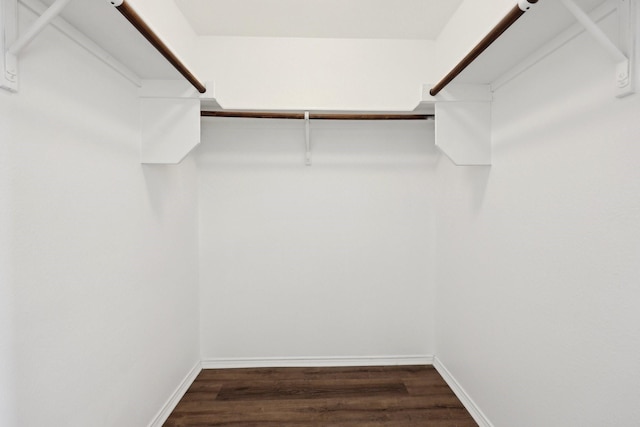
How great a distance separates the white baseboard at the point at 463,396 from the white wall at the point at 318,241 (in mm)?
169

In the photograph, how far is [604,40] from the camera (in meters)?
0.96

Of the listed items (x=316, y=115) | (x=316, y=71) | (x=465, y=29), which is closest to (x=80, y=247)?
(x=316, y=115)

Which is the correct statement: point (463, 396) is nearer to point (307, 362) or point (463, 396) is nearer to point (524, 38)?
point (307, 362)

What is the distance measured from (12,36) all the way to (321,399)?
238 cm

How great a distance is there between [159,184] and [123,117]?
44cm

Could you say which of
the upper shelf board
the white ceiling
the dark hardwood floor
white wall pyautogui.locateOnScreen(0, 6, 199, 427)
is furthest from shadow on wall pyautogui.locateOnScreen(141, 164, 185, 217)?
the upper shelf board

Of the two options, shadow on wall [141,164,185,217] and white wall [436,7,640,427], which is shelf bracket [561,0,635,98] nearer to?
white wall [436,7,640,427]

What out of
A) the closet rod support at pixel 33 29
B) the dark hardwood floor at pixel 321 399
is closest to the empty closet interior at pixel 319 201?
the closet rod support at pixel 33 29

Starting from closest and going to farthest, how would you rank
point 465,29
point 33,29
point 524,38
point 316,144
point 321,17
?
1. point 33,29
2. point 524,38
3. point 465,29
4. point 321,17
5. point 316,144

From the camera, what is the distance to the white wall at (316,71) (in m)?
2.20

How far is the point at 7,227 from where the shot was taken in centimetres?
94

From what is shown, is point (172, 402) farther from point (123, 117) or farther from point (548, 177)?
point (548, 177)

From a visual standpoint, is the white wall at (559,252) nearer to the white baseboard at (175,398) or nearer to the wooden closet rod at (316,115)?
the wooden closet rod at (316,115)

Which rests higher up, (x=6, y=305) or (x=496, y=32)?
(x=496, y=32)
